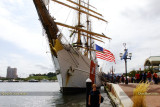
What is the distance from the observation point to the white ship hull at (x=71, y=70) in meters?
19.0

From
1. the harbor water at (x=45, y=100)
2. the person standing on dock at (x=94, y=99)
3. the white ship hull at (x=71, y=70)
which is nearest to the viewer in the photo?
the person standing on dock at (x=94, y=99)

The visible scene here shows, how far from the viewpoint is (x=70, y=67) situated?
19625 millimetres

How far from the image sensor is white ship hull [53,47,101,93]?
1905 cm

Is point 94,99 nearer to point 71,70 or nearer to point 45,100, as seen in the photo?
point 45,100

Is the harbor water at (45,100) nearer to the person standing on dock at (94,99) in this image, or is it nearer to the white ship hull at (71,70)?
the white ship hull at (71,70)

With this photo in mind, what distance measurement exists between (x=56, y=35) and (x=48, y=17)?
232 centimetres

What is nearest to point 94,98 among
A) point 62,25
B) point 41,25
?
point 41,25

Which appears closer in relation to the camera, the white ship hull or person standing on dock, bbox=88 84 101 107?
person standing on dock, bbox=88 84 101 107

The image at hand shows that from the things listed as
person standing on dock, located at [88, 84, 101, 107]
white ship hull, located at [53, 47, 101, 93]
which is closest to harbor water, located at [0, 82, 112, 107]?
white ship hull, located at [53, 47, 101, 93]

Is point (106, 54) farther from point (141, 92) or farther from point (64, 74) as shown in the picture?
point (141, 92)

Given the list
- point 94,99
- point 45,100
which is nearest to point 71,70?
point 45,100

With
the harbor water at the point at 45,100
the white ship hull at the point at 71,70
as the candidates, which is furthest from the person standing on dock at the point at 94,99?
the white ship hull at the point at 71,70

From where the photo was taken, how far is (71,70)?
770 inches

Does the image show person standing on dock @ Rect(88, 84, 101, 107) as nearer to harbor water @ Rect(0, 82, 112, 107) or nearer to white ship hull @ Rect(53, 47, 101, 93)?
harbor water @ Rect(0, 82, 112, 107)
